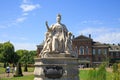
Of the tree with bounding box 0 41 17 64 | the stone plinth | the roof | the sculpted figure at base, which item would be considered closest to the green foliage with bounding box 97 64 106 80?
the stone plinth

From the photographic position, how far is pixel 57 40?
1691cm

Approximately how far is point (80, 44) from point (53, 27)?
265 ft

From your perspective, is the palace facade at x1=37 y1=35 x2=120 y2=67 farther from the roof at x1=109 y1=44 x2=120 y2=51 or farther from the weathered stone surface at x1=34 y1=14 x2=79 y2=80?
the weathered stone surface at x1=34 y1=14 x2=79 y2=80

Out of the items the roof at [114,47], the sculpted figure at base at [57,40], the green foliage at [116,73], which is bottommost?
the green foliage at [116,73]

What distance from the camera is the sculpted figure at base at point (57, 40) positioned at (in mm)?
16750

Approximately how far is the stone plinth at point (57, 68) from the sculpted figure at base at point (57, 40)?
741mm

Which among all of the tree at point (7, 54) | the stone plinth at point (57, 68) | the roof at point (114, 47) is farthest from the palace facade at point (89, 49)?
the stone plinth at point (57, 68)

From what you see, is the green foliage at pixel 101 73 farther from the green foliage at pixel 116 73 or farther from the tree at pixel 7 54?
the tree at pixel 7 54

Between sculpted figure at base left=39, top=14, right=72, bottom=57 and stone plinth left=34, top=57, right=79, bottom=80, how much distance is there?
0.74 m

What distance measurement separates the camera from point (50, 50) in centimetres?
1684

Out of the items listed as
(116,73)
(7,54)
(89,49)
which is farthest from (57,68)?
(89,49)

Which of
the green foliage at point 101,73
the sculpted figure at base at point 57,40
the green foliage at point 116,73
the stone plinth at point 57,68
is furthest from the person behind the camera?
the sculpted figure at base at point 57,40

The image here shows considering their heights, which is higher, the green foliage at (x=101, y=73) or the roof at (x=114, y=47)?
the roof at (x=114, y=47)

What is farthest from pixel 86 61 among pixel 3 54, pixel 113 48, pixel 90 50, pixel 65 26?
pixel 65 26
